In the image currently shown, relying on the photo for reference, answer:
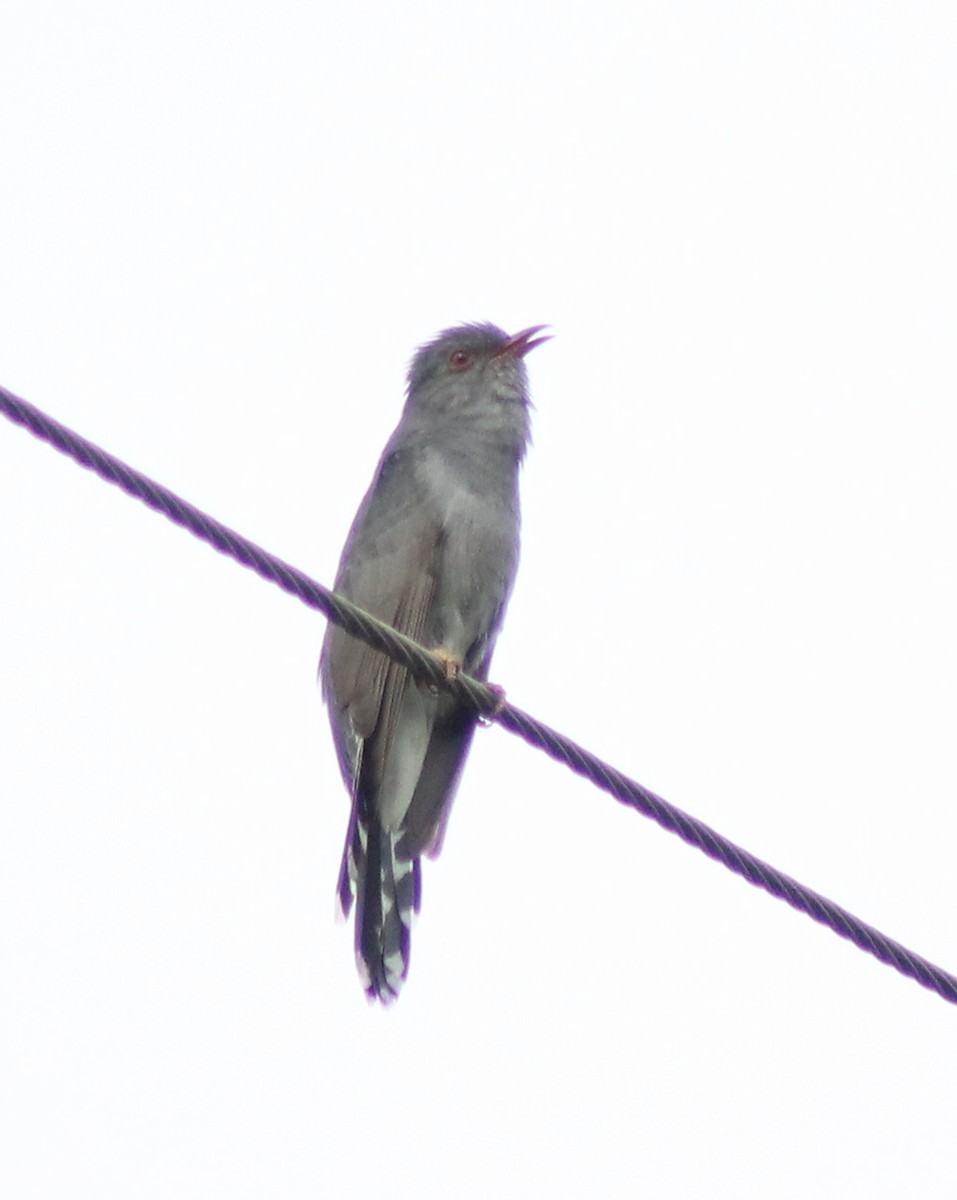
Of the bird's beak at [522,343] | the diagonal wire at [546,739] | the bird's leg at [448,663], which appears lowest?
the diagonal wire at [546,739]

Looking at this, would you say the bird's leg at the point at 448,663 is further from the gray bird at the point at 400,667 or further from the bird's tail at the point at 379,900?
the bird's tail at the point at 379,900

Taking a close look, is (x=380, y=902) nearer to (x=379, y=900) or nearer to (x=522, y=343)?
(x=379, y=900)

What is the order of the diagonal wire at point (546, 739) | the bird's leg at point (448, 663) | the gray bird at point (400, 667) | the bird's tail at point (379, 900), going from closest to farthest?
the diagonal wire at point (546, 739) < the bird's leg at point (448, 663) < the bird's tail at point (379, 900) < the gray bird at point (400, 667)

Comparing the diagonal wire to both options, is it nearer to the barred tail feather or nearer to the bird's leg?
Result: the bird's leg

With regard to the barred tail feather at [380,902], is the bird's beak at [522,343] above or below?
above

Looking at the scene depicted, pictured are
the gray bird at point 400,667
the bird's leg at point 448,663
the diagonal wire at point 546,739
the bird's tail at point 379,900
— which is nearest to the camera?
the diagonal wire at point 546,739

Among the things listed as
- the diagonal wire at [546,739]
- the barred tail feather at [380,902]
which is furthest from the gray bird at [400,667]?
the diagonal wire at [546,739]

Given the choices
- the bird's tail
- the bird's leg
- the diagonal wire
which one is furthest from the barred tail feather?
the diagonal wire
